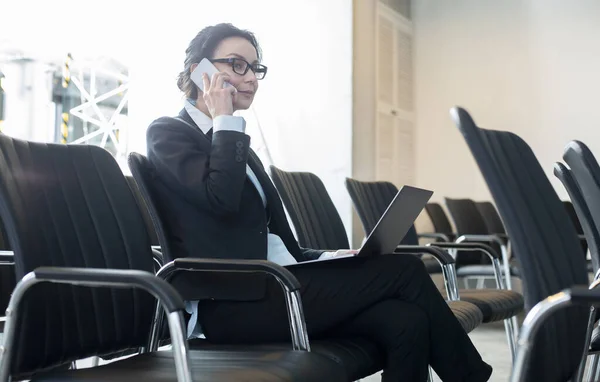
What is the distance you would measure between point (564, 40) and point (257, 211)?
466cm

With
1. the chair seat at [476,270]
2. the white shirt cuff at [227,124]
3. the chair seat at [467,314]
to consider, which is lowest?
the chair seat at [476,270]

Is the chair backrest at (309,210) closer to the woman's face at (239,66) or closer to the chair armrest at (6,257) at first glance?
the woman's face at (239,66)

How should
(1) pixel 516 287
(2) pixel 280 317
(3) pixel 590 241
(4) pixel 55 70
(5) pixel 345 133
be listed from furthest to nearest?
(4) pixel 55 70
(1) pixel 516 287
(5) pixel 345 133
(3) pixel 590 241
(2) pixel 280 317

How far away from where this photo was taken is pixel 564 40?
590 centimetres

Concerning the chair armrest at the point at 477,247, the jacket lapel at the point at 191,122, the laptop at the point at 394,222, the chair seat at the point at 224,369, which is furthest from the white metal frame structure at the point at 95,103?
the chair seat at the point at 224,369

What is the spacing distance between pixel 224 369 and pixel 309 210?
53.1 inches

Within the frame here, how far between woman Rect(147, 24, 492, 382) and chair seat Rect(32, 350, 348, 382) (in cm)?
16

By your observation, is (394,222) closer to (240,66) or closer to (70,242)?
(240,66)

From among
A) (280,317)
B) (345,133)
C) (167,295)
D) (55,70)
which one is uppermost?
(55,70)

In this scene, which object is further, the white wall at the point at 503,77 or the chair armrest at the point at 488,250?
the white wall at the point at 503,77

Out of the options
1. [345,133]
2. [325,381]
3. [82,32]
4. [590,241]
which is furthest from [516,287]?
[325,381]

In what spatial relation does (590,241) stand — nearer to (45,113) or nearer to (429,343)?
(429,343)

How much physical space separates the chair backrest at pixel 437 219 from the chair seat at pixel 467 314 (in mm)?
2378

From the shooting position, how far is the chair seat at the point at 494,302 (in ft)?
8.32
